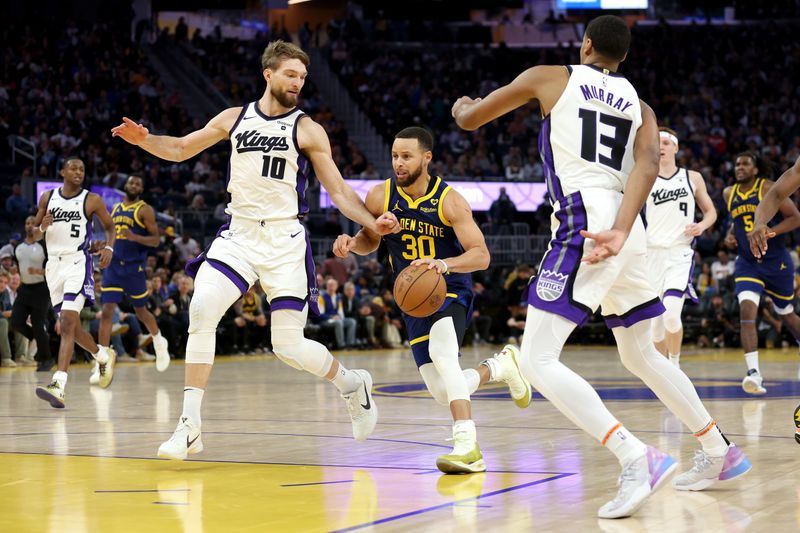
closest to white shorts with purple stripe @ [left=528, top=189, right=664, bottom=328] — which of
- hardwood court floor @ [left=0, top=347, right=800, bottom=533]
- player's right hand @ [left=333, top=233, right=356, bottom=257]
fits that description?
hardwood court floor @ [left=0, top=347, right=800, bottom=533]

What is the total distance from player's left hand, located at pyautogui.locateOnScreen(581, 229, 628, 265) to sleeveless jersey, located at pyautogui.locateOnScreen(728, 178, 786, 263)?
267 inches

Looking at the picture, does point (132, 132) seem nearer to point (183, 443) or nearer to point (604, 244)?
point (183, 443)

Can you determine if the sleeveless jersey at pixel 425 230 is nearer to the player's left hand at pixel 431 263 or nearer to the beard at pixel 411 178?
the beard at pixel 411 178

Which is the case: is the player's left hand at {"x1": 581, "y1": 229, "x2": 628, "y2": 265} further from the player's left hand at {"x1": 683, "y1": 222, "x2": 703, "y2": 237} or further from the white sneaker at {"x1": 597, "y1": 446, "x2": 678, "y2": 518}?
the player's left hand at {"x1": 683, "y1": 222, "x2": 703, "y2": 237}

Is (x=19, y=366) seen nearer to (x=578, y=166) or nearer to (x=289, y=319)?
(x=289, y=319)

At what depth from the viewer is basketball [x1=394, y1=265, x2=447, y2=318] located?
238 inches

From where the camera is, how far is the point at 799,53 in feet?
110

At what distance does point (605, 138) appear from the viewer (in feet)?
17.1

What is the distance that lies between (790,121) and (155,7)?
19127 mm

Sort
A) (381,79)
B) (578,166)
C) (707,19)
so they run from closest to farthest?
(578,166)
(381,79)
(707,19)

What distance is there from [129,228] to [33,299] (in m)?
1.66

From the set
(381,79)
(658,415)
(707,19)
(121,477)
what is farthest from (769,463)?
(707,19)

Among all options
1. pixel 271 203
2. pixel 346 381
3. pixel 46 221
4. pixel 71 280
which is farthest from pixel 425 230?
pixel 71 280

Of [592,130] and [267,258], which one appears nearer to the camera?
[592,130]
